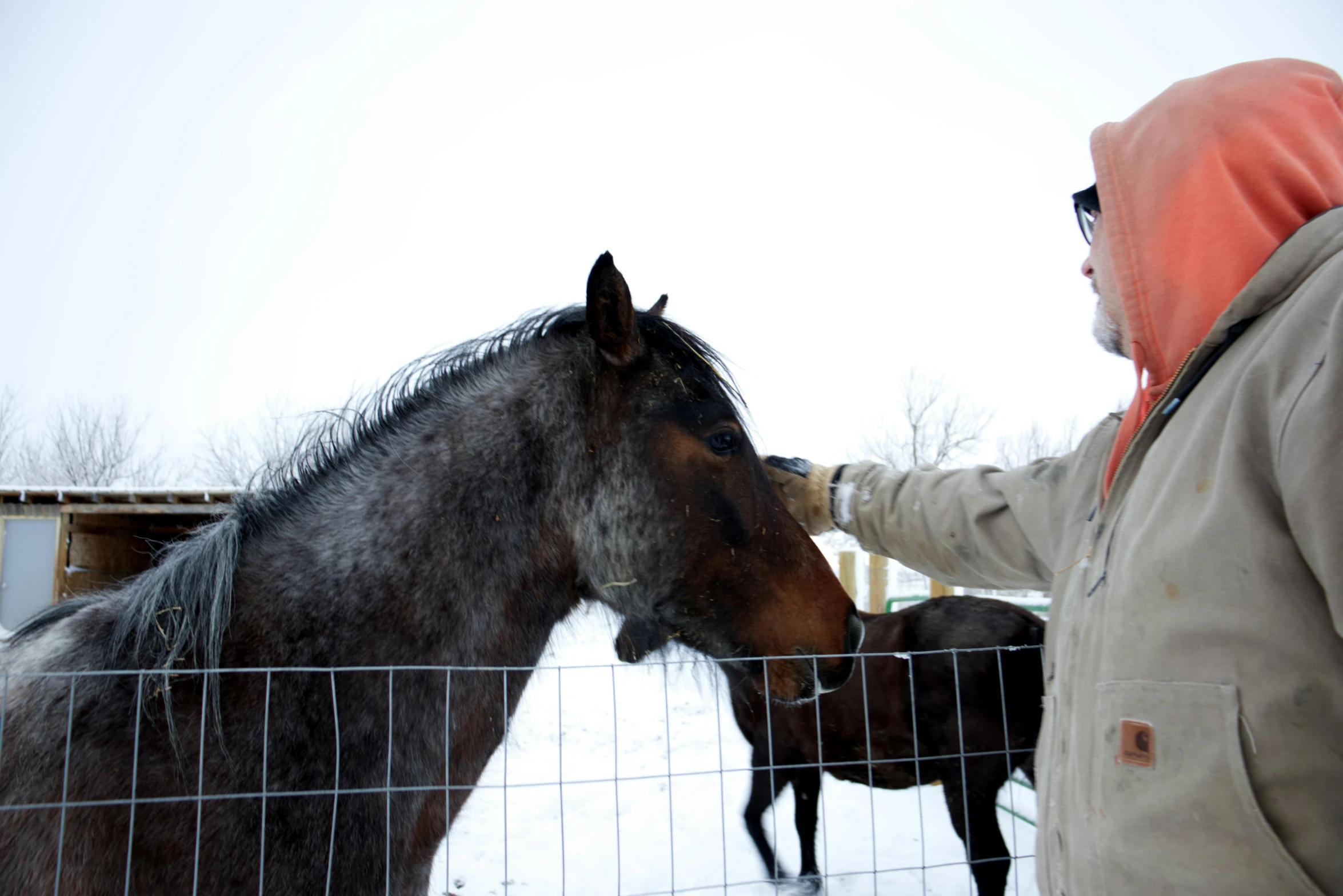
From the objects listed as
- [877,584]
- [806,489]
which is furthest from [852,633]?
[877,584]

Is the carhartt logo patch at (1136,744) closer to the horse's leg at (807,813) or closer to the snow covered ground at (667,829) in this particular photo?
the snow covered ground at (667,829)

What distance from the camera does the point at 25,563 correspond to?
1000cm

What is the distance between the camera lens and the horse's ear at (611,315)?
2.04 m

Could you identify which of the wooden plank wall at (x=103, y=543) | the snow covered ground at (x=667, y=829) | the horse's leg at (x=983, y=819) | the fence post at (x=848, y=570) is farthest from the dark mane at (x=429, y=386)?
the wooden plank wall at (x=103, y=543)

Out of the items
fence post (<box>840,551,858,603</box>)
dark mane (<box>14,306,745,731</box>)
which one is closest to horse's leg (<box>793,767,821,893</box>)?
dark mane (<box>14,306,745,731</box>)

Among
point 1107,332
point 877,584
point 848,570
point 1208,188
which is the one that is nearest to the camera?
point 1208,188

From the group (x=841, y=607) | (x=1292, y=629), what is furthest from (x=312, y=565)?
(x=1292, y=629)

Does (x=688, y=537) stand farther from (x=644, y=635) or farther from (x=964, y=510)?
(x=964, y=510)

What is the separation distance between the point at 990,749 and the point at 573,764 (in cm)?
411

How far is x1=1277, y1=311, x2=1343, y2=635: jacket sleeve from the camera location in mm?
837

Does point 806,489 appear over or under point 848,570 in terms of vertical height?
over

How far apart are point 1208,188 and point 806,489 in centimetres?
164

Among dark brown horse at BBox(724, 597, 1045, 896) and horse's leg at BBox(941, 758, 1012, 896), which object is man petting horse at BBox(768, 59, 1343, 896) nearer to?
dark brown horse at BBox(724, 597, 1045, 896)

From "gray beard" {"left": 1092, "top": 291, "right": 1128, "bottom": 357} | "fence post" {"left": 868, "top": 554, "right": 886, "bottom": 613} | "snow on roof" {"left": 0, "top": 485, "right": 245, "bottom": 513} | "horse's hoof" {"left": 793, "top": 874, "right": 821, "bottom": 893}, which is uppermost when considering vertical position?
"snow on roof" {"left": 0, "top": 485, "right": 245, "bottom": 513}
